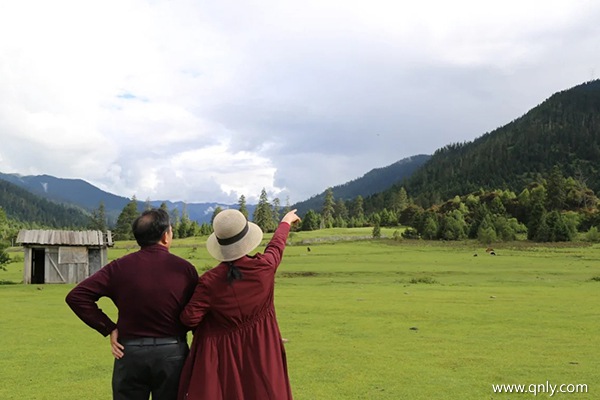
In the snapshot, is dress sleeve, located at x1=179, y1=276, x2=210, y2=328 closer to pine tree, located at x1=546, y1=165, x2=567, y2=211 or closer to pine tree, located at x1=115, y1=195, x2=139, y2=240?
pine tree, located at x1=546, y1=165, x2=567, y2=211

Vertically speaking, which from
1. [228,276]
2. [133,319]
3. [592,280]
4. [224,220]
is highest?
[224,220]

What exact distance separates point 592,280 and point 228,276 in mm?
31003

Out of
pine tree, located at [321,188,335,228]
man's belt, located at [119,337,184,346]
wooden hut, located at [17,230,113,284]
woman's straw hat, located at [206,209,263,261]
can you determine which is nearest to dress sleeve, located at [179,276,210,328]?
man's belt, located at [119,337,184,346]

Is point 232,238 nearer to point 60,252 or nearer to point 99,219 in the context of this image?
point 60,252

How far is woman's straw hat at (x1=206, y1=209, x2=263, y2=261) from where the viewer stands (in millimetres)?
5129

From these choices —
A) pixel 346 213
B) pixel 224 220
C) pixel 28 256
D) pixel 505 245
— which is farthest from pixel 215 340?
pixel 346 213

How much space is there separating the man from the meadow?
12.7ft

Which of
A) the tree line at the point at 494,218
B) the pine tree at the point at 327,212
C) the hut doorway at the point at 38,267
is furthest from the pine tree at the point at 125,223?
the hut doorway at the point at 38,267

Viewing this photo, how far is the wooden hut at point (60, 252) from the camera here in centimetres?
3538

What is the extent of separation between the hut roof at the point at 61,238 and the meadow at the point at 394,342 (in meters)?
6.79

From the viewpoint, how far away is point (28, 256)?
116ft

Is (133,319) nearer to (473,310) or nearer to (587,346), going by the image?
(587,346)

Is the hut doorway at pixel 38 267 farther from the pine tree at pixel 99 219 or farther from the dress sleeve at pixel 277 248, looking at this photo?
the pine tree at pixel 99 219

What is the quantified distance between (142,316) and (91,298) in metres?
0.52
